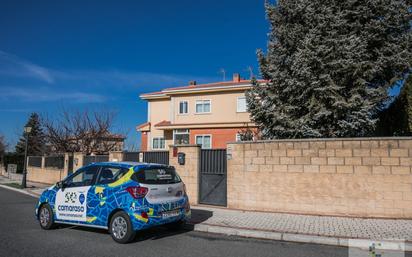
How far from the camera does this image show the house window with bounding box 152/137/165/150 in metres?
31.0

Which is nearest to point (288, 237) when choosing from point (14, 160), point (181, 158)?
point (181, 158)

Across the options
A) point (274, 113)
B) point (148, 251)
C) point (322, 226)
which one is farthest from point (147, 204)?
point (274, 113)

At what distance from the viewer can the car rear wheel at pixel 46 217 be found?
317 inches

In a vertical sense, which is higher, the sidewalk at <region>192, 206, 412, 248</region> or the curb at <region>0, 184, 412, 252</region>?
the sidewalk at <region>192, 206, 412, 248</region>

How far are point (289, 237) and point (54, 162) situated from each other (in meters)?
19.6

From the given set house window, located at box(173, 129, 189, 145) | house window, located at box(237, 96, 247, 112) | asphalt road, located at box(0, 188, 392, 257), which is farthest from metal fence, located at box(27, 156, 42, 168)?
asphalt road, located at box(0, 188, 392, 257)

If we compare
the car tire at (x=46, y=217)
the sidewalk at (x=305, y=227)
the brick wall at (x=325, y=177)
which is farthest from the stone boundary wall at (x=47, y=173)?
the sidewalk at (x=305, y=227)

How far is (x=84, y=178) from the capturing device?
7832 mm

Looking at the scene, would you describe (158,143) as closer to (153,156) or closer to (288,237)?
(153,156)

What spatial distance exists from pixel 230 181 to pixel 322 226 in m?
3.75

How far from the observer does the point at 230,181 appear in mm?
11156

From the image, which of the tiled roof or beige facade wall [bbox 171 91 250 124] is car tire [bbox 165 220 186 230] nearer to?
beige facade wall [bbox 171 91 250 124]

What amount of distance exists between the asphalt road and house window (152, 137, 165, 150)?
892 inches

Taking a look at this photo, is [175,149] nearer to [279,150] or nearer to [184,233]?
[279,150]
